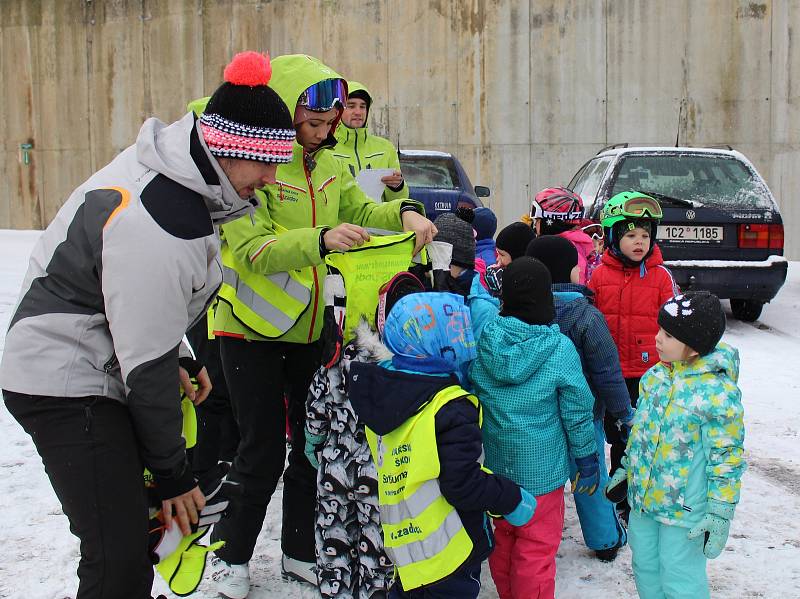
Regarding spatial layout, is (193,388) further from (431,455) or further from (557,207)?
(557,207)

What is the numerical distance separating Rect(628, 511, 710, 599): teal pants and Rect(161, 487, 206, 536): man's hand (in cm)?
157

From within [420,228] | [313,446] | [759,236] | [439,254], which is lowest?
[313,446]

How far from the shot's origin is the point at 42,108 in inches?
658

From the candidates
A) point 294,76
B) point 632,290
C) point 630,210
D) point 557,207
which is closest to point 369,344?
point 294,76

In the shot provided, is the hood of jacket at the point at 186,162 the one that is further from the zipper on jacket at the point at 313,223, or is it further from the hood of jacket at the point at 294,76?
the zipper on jacket at the point at 313,223

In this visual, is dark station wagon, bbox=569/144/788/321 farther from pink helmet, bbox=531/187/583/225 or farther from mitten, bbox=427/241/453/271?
mitten, bbox=427/241/453/271

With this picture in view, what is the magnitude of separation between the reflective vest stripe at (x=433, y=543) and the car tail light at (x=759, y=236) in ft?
21.1

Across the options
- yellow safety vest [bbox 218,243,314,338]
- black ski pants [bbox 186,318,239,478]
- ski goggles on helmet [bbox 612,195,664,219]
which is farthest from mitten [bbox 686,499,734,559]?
black ski pants [bbox 186,318,239,478]

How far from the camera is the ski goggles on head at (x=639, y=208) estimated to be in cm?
420

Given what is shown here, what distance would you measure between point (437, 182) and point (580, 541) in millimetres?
6029

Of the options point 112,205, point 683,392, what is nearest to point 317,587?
point 683,392

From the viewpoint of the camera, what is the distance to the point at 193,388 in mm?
2721

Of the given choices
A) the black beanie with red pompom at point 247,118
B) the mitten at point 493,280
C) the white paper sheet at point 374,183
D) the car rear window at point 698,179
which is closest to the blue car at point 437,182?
the car rear window at point 698,179

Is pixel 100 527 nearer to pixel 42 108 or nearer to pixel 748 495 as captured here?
pixel 748 495
